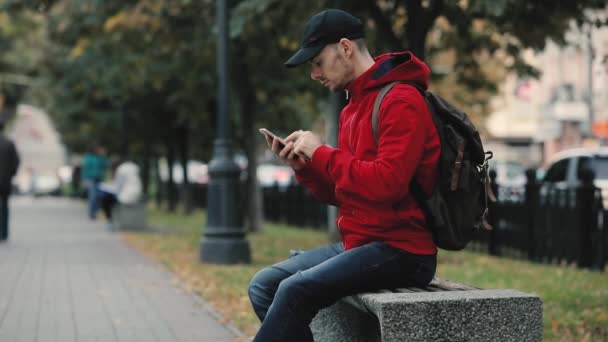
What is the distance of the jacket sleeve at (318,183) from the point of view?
14.2ft

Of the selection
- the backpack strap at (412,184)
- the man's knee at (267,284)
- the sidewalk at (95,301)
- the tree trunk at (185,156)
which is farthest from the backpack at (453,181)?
the tree trunk at (185,156)

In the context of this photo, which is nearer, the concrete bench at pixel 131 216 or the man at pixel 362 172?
the man at pixel 362 172

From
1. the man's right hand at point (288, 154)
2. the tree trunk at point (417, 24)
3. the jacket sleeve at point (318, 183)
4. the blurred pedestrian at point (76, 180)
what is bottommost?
the blurred pedestrian at point (76, 180)

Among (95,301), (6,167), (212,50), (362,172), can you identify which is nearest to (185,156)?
(212,50)

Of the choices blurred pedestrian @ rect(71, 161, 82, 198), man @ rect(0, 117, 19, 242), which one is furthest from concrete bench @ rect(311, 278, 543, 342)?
blurred pedestrian @ rect(71, 161, 82, 198)

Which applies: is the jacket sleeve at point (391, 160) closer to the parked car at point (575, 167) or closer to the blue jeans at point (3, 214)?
the parked car at point (575, 167)

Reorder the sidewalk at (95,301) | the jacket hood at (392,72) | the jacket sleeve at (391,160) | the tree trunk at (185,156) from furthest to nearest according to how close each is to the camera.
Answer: the tree trunk at (185,156) → the sidewalk at (95,301) → the jacket hood at (392,72) → the jacket sleeve at (391,160)

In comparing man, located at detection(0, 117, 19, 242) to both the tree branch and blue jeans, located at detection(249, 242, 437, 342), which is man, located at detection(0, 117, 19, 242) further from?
blue jeans, located at detection(249, 242, 437, 342)

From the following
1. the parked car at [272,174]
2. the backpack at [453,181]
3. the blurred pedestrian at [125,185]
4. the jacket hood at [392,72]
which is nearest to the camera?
the backpack at [453,181]

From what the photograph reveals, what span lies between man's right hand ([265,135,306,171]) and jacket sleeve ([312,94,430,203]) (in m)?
0.21

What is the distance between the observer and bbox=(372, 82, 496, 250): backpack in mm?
3984

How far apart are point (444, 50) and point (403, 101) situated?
1149 centimetres

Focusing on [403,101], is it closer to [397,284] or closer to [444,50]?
[397,284]

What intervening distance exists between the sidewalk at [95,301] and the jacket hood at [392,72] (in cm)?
287
